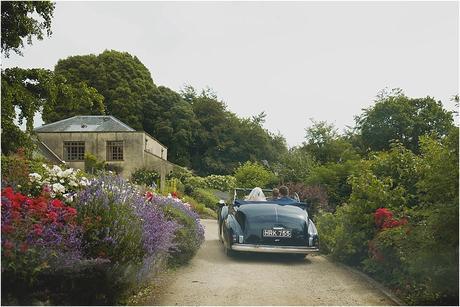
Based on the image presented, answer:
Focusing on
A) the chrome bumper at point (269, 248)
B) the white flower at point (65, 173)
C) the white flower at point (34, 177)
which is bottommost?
the chrome bumper at point (269, 248)

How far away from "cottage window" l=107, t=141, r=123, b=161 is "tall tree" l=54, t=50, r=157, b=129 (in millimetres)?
9998

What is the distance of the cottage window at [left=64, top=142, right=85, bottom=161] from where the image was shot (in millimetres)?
39844

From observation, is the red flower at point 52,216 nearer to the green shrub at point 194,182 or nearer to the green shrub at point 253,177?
the green shrub at point 253,177

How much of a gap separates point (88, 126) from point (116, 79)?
13.1m

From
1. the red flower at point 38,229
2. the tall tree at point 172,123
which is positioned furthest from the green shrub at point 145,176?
the red flower at point 38,229

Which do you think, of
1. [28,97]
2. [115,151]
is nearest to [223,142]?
[115,151]

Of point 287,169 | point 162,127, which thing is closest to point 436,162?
point 287,169

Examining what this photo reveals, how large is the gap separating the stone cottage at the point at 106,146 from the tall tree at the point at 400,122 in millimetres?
16336

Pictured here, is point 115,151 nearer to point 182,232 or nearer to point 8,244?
point 182,232

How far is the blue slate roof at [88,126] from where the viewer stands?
4012 cm

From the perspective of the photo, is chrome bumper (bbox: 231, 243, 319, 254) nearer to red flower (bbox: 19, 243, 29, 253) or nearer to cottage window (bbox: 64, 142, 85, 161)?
red flower (bbox: 19, 243, 29, 253)

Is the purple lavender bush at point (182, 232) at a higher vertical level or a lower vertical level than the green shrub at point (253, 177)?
lower

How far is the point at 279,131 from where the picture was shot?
197ft

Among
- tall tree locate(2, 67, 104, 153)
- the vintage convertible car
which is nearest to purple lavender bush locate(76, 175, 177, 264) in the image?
the vintage convertible car
